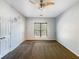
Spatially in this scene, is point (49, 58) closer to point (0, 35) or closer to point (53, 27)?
point (0, 35)

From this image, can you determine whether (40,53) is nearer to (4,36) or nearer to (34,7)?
(4,36)

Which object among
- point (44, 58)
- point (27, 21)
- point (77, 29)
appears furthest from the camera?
point (27, 21)

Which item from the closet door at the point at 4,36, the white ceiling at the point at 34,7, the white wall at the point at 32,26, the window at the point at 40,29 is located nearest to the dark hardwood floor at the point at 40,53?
the closet door at the point at 4,36

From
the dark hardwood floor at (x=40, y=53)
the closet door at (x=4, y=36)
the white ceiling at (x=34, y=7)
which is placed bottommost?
the dark hardwood floor at (x=40, y=53)

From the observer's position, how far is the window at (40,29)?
37.7 ft

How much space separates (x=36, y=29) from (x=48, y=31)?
1262 millimetres

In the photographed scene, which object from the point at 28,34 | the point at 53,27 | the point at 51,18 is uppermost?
the point at 51,18

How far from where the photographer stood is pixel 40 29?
37.9ft

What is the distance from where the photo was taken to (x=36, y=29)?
452 inches

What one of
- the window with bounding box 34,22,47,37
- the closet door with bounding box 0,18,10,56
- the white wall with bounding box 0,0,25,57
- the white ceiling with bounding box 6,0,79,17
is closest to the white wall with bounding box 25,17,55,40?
the window with bounding box 34,22,47,37

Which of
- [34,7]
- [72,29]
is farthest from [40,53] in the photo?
[34,7]

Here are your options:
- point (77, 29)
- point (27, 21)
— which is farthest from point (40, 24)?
point (77, 29)

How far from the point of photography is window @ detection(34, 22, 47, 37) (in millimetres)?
11488

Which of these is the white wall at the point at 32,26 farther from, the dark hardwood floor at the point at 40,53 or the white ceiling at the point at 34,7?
the dark hardwood floor at the point at 40,53
